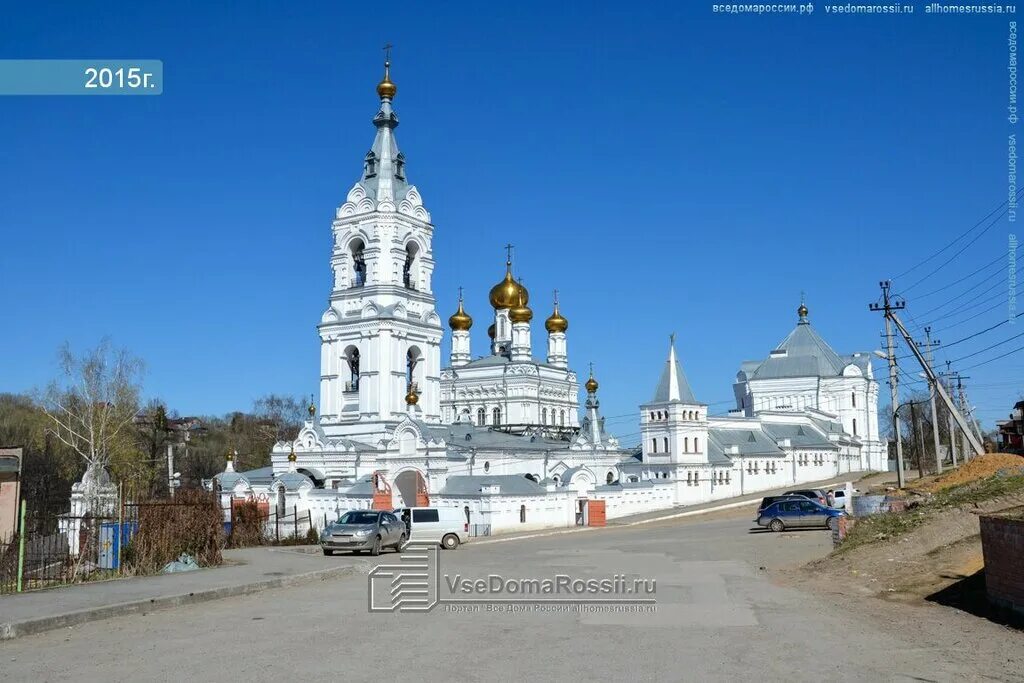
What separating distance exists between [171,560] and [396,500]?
2939 cm

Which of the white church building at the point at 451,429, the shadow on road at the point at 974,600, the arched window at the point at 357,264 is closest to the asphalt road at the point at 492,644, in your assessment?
the shadow on road at the point at 974,600

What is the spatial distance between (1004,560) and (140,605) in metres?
12.8

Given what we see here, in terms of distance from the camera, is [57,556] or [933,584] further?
[57,556]

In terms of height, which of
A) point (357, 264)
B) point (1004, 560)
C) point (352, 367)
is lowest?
point (1004, 560)

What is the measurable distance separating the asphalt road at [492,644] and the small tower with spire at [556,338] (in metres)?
56.2

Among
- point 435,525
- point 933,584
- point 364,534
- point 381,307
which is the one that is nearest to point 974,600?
point 933,584

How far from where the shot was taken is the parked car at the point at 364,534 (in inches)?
1106

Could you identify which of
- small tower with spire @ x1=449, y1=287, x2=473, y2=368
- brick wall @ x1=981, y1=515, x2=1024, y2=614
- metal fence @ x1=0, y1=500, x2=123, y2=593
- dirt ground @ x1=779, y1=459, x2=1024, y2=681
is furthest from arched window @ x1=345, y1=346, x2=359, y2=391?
brick wall @ x1=981, y1=515, x2=1024, y2=614

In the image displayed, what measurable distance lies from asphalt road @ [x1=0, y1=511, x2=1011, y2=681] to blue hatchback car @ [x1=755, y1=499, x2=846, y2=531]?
1754 centimetres

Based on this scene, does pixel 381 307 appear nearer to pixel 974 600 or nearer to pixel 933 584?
pixel 933 584

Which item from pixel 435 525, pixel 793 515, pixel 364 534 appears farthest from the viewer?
pixel 793 515

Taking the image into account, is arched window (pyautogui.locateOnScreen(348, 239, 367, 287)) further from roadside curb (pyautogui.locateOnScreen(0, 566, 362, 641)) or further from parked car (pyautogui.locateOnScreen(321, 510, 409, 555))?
roadside curb (pyautogui.locateOnScreen(0, 566, 362, 641))

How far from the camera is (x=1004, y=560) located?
14.7 meters

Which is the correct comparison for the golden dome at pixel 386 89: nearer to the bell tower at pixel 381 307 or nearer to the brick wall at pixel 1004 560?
the bell tower at pixel 381 307
